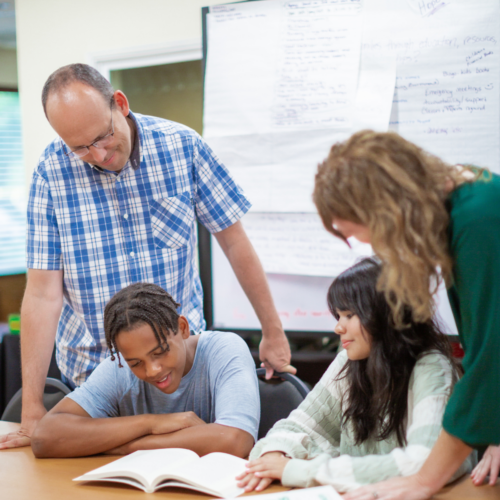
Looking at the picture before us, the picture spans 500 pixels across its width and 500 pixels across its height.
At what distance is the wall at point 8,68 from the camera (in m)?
5.27

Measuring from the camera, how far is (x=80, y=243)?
1649 mm

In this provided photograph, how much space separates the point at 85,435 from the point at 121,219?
25.3 inches

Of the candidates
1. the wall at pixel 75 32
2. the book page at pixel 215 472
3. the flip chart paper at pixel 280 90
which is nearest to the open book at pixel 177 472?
the book page at pixel 215 472

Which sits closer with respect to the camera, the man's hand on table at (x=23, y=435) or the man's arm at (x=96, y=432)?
the man's arm at (x=96, y=432)

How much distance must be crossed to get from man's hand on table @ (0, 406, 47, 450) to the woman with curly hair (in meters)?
1.08

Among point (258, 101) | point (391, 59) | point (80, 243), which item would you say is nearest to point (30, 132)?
point (258, 101)

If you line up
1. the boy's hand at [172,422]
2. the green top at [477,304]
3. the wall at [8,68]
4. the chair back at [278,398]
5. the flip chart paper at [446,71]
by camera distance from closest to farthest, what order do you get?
the green top at [477,304]
the boy's hand at [172,422]
the chair back at [278,398]
the flip chart paper at [446,71]
the wall at [8,68]

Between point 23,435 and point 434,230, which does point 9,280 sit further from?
point 434,230

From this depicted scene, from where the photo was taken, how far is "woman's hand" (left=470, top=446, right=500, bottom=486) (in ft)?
3.61

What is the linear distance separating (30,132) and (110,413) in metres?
2.16

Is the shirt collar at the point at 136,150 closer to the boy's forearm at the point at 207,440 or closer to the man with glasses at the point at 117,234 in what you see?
the man with glasses at the point at 117,234

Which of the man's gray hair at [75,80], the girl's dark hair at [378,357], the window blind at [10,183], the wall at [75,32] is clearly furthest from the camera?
the window blind at [10,183]

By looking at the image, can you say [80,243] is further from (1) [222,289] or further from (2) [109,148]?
(1) [222,289]

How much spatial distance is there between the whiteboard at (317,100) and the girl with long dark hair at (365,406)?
0.90 meters
